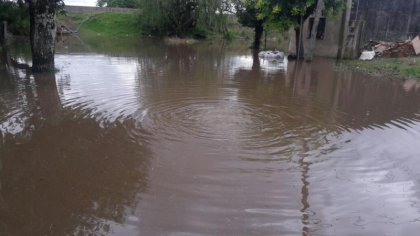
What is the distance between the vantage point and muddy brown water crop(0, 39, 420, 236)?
4211mm

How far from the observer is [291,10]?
19.5 metres

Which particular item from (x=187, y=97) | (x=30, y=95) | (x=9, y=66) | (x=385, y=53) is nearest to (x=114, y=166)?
(x=187, y=97)

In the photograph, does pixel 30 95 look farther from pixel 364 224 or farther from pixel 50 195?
pixel 364 224

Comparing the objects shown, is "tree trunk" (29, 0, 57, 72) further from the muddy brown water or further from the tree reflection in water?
the tree reflection in water

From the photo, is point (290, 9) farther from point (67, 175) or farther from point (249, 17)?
point (67, 175)

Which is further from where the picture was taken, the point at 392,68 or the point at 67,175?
the point at 392,68

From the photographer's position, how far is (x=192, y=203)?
4555 mm

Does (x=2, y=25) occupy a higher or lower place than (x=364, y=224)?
higher

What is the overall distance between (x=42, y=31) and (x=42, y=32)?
31 mm

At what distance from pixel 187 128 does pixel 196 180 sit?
2166mm

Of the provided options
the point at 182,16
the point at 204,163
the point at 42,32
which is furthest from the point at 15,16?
the point at 204,163

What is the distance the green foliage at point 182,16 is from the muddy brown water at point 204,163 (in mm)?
28139

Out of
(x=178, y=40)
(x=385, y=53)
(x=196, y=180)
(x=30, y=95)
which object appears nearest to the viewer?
(x=196, y=180)

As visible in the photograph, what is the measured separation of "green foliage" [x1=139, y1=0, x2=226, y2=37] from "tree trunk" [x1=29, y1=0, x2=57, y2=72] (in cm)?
2532
